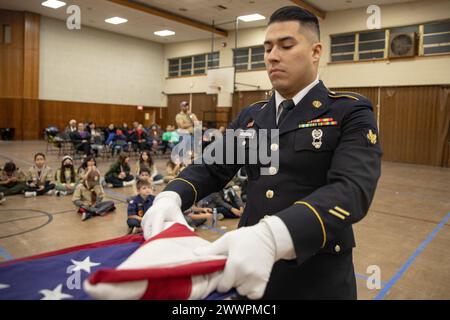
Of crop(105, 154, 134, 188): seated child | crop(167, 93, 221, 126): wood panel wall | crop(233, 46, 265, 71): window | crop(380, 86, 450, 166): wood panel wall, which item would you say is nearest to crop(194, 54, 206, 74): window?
crop(167, 93, 221, 126): wood panel wall

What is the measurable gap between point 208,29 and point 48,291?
1811cm

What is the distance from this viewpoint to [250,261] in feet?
2.77

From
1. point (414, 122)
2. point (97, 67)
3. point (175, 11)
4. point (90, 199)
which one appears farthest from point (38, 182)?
→ point (97, 67)

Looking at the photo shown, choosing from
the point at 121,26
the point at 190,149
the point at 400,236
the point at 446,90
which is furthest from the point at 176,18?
the point at 400,236

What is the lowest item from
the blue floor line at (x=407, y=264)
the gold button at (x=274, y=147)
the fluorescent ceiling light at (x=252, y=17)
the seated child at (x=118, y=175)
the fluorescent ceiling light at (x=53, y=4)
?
the blue floor line at (x=407, y=264)

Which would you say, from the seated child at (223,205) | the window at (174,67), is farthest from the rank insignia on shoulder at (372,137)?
the window at (174,67)

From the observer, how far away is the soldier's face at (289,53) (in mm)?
1170

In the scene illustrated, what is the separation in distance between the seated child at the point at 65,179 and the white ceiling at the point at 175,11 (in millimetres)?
9654

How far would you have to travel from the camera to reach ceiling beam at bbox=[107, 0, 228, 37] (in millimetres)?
14312

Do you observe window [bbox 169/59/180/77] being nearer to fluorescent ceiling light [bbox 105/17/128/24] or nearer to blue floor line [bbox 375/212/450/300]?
fluorescent ceiling light [bbox 105/17/128/24]

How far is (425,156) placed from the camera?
13094 millimetres

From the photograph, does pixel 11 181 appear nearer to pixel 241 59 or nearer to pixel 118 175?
pixel 118 175

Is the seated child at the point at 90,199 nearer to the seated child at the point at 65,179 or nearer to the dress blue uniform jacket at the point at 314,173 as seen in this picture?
the seated child at the point at 65,179
